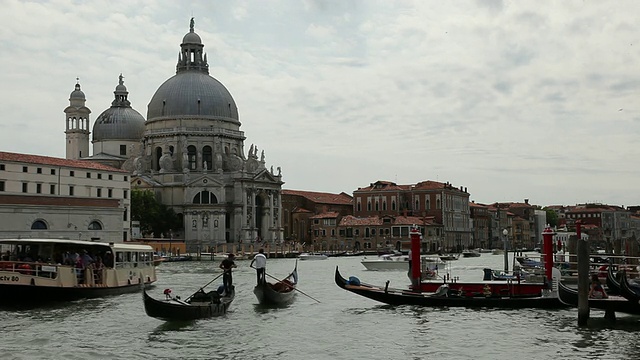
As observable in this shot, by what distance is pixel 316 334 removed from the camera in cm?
1792

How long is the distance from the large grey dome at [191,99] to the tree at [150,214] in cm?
868

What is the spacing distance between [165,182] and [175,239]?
6891 mm

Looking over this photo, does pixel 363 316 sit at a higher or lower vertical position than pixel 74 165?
lower

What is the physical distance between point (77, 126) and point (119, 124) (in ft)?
14.1

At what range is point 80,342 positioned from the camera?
53.6 ft

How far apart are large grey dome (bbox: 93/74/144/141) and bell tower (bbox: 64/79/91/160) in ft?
4.23

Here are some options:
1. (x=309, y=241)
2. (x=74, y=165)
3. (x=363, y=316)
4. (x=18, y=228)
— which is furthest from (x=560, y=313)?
(x=309, y=241)

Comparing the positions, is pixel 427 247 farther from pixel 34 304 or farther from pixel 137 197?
pixel 34 304

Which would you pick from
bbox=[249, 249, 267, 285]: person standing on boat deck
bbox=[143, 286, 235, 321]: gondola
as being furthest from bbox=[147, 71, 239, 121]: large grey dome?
bbox=[143, 286, 235, 321]: gondola

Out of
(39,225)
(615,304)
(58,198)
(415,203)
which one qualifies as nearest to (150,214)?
(58,198)

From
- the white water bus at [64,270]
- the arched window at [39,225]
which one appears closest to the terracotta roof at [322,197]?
the arched window at [39,225]

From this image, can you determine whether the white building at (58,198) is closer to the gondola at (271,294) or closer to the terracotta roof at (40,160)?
the terracotta roof at (40,160)

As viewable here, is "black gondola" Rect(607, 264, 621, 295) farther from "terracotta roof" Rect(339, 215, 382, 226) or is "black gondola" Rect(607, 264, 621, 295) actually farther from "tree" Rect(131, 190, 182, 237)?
"terracotta roof" Rect(339, 215, 382, 226)

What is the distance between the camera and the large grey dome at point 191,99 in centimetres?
7756
